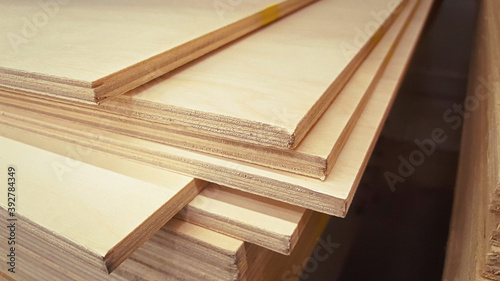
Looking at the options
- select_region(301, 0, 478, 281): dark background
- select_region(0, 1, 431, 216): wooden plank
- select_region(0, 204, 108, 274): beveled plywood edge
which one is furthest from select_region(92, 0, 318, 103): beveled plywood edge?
select_region(301, 0, 478, 281): dark background

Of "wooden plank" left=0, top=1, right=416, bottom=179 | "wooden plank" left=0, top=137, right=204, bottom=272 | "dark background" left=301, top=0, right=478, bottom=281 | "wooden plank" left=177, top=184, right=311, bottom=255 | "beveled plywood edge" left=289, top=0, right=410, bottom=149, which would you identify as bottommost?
"dark background" left=301, top=0, right=478, bottom=281

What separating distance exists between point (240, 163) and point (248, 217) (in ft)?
0.36

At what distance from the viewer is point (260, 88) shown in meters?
0.83

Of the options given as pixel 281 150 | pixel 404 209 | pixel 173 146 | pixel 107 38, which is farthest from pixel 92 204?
pixel 404 209

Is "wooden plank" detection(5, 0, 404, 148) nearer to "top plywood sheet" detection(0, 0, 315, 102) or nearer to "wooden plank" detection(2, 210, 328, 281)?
"top plywood sheet" detection(0, 0, 315, 102)

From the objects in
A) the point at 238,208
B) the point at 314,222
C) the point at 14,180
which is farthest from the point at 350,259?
the point at 14,180

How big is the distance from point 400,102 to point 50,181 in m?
2.43

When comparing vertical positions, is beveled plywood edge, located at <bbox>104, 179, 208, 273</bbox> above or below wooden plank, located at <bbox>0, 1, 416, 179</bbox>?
below

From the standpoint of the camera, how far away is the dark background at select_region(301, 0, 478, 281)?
139 cm

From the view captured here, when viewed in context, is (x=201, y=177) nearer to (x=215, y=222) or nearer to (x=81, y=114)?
(x=215, y=222)

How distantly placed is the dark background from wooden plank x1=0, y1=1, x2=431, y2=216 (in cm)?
68

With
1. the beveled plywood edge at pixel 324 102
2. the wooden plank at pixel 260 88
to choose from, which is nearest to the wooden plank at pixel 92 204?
the wooden plank at pixel 260 88

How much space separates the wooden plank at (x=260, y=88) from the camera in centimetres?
69

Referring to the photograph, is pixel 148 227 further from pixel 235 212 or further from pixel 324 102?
pixel 324 102
